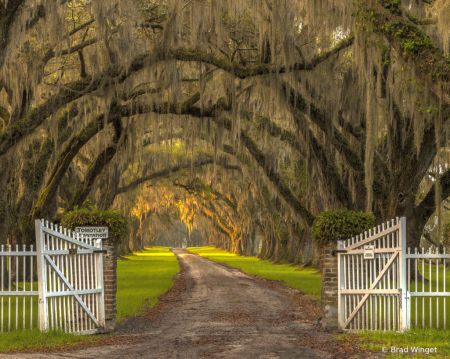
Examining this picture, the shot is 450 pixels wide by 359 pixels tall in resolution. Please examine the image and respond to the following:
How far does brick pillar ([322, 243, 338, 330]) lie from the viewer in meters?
8.71

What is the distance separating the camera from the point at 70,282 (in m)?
8.40

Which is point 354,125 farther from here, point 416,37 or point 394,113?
point 416,37

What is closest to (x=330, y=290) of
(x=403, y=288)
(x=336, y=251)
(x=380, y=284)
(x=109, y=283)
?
(x=336, y=251)

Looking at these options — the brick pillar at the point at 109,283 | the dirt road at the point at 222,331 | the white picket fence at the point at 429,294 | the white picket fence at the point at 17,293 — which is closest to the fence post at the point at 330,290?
the dirt road at the point at 222,331

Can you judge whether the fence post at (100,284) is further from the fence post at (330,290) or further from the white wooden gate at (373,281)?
the white wooden gate at (373,281)

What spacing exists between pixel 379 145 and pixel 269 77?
4871 mm

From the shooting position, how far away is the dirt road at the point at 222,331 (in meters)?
6.75

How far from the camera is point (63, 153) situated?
1517 cm

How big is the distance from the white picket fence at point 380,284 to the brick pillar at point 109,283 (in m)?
3.79

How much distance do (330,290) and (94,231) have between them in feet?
13.5

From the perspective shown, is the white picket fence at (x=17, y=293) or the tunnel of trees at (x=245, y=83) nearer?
the white picket fence at (x=17, y=293)

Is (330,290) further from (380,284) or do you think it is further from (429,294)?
(429,294)

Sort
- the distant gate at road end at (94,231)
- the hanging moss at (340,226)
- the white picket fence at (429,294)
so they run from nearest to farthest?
the white picket fence at (429,294) < the hanging moss at (340,226) < the distant gate at road end at (94,231)

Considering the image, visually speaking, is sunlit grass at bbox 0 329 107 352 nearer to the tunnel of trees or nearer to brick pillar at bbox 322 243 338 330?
brick pillar at bbox 322 243 338 330
